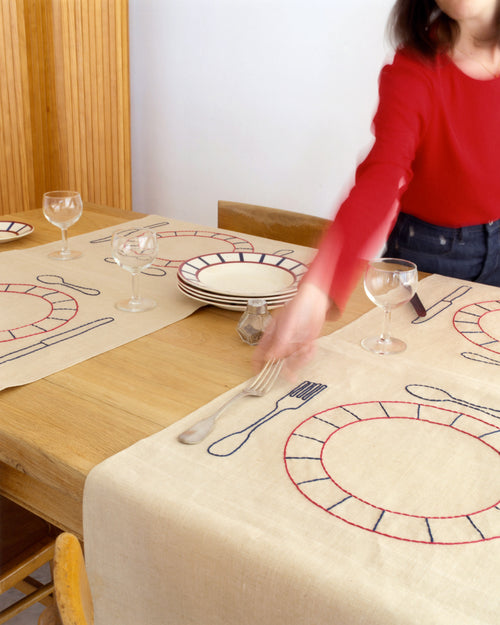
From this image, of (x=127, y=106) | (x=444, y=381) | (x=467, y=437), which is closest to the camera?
(x=467, y=437)

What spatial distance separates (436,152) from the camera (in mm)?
1534

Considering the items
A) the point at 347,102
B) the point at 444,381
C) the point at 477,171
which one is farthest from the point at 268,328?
the point at 347,102

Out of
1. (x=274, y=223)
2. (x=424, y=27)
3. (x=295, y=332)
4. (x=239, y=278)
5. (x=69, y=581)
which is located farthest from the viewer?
(x=274, y=223)

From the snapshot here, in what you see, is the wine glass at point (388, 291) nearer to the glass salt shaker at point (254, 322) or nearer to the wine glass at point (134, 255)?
the glass salt shaker at point (254, 322)

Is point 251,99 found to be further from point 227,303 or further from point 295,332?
point 295,332

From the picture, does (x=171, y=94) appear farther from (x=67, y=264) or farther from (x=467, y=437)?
(x=467, y=437)

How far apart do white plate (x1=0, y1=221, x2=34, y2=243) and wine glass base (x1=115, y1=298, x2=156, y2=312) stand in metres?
0.52

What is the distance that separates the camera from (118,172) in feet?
12.5

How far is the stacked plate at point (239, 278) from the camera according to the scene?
1.25m

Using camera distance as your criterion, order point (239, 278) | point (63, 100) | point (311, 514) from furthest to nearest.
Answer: point (63, 100) < point (239, 278) < point (311, 514)

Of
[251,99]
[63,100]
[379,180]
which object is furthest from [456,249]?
[63,100]

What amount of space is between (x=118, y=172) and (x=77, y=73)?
1.86ft

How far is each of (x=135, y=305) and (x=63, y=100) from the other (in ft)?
8.44

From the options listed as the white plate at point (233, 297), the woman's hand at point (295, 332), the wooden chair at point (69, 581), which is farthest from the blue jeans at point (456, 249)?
the wooden chair at point (69, 581)
